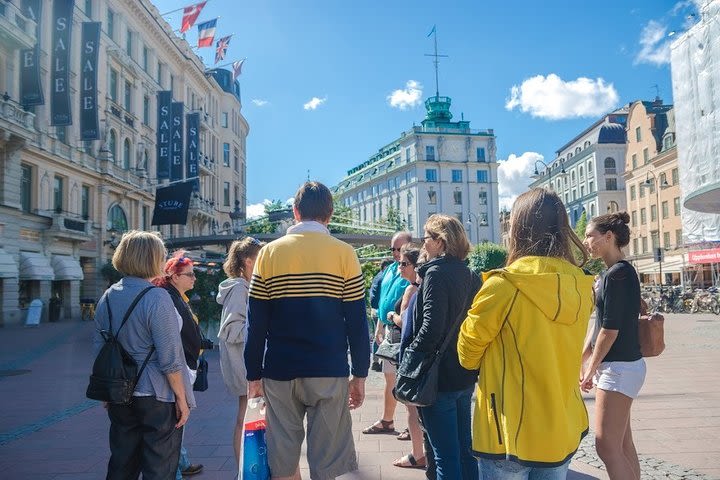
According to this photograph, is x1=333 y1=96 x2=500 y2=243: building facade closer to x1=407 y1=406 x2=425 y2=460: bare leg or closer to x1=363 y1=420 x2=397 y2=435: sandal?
x1=363 y1=420 x2=397 y2=435: sandal

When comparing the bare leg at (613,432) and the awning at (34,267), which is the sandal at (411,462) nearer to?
the bare leg at (613,432)

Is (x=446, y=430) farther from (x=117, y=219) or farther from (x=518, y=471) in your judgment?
(x=117, y=219)

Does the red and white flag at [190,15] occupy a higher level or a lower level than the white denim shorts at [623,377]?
higher

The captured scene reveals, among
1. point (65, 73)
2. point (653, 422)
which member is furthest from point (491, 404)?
point (65, 73)

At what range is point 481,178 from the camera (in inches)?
3073

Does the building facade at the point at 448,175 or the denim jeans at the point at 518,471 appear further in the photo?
the building facade at the point at 448,175

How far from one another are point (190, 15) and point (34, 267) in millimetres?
17035

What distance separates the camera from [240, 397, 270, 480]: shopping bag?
3.01m

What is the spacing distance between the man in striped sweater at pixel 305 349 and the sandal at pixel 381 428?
2648 millimetres

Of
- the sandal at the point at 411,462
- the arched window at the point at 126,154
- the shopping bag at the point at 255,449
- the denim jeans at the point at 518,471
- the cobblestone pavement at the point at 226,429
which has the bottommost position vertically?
the cobblestone pavement at the point at 226,429

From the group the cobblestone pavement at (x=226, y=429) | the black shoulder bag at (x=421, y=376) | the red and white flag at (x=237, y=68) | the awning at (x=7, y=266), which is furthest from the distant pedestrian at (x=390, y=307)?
the red and white flag at (x=237, y=68)

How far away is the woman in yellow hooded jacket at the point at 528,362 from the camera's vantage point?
215 cm

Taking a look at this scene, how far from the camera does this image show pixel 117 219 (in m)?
33.7

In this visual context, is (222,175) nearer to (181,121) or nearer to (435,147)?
(181,121)
